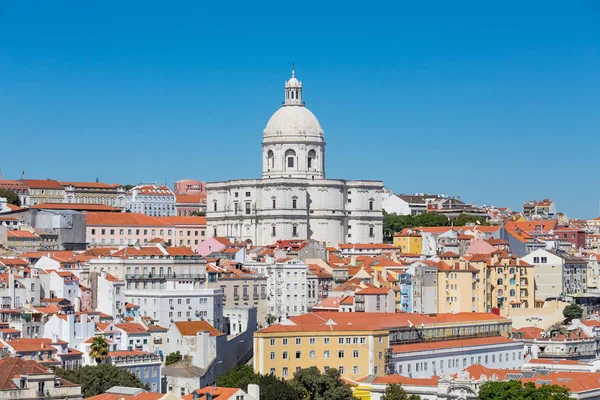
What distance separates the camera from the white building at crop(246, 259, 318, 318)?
86.2m

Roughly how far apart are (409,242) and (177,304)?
4474 centimetres

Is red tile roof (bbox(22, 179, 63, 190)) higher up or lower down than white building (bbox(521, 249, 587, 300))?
higher up

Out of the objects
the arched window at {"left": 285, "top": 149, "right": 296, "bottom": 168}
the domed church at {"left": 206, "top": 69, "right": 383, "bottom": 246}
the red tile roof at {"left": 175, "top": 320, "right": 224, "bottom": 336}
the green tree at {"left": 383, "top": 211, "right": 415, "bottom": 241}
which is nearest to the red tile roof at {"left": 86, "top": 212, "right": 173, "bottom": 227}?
the domed church at {"left": 206, "top": 69, "right": 383, "bottom": 246}

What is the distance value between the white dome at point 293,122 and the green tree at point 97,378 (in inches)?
2517

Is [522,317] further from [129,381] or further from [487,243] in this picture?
[129,381]

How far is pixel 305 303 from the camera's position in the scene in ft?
286

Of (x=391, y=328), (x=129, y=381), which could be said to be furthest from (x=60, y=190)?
(x=129, y=381)

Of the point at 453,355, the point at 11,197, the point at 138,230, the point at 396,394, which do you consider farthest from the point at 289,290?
the point at 11,197

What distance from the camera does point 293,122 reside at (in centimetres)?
12325

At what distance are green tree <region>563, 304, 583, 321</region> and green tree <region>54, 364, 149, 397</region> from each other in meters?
36.0

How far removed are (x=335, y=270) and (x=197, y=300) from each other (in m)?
18.6

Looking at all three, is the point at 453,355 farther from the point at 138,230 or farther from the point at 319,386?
the point at 138,230

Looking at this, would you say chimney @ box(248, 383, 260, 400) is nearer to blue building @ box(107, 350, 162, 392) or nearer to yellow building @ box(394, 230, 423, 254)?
blue building @ box(107, 350, 162, 392)

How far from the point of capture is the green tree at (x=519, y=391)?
189ft
